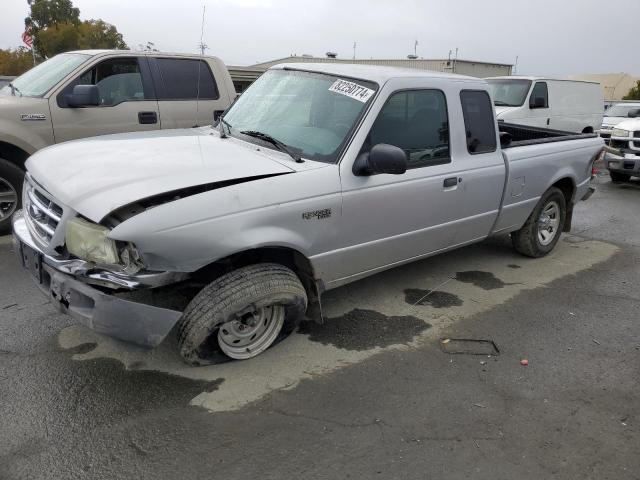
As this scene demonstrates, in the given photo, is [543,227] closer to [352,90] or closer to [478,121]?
[478,121]

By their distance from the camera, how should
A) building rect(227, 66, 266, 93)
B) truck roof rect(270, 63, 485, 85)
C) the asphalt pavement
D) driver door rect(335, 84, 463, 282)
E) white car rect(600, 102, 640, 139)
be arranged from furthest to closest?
white car rect(600, 102, 640, 139) → building rect(227, 66, 266, 93) → truck roof rect(270, 63, 485, 85) → driver door rect(335, 84, 463, 282) → the asphalt pavement

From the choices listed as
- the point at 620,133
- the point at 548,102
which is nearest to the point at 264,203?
the point at 620,133

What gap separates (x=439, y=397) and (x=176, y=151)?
2291 mm

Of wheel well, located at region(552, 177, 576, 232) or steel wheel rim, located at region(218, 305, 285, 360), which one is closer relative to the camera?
steel wheel rim, located at region(218, 305, 285, 360)

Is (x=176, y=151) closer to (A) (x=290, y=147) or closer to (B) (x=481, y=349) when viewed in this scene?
(A) (x=290, y=147)

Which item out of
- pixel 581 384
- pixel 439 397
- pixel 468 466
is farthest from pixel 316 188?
pixel 581 384

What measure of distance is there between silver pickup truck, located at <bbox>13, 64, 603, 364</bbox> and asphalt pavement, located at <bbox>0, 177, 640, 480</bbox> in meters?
0.40

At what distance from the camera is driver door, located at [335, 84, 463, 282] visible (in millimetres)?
3531

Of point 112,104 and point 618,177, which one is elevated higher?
point 112,104

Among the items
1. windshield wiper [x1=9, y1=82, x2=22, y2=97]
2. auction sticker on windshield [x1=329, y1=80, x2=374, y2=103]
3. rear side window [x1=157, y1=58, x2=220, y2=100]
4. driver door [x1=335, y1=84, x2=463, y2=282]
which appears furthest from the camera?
rear side window [x1=157, y1=58, x2=220, y2=100]

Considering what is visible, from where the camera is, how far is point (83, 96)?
559 centimetres

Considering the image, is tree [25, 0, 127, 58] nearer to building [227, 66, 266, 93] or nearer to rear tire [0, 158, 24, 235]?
building [227, 66, 266, 93]

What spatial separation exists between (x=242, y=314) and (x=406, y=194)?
4.91ft

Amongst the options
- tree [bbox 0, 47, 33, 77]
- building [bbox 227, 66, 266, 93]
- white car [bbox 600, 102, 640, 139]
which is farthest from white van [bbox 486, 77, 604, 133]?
tree [bbox 0, 47, 33, 77]
